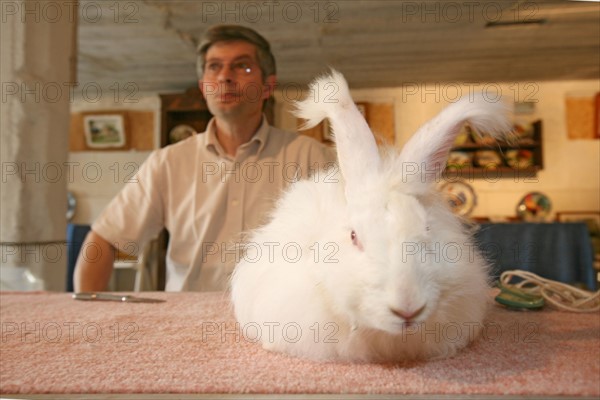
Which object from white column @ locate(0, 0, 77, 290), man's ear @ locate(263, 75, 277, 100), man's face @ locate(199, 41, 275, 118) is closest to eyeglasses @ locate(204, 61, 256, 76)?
man's face @ locate(199, 41, 275, 118)

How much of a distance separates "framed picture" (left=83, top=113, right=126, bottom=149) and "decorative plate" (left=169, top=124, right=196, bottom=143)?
0.88 metres

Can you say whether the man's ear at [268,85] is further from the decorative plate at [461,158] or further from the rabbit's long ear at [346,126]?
the decorative plate at [461,158]

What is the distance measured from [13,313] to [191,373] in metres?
0.60

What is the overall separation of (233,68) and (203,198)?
497 millimetres

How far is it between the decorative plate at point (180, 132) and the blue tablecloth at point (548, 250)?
9.29 feet

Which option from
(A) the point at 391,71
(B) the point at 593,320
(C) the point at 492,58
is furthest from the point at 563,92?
(B) the point at 593,320

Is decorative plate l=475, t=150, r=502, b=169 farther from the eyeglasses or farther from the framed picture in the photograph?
the framed picture

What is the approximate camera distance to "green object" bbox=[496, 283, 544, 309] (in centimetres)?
94

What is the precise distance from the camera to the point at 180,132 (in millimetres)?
4277

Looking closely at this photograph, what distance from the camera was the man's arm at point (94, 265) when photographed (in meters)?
1.71

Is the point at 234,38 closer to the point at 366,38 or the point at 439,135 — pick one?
the point at 439,135

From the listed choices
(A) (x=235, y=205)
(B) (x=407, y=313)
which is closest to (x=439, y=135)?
(B) (x=407, y=313)

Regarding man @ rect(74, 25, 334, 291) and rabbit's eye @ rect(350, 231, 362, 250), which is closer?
rabbit's eye @ rect(350, 231, 362, 250)

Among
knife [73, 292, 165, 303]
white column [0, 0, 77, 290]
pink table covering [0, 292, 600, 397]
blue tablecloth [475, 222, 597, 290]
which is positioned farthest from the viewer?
blue tablecloth [475, 222, 597, 290]
